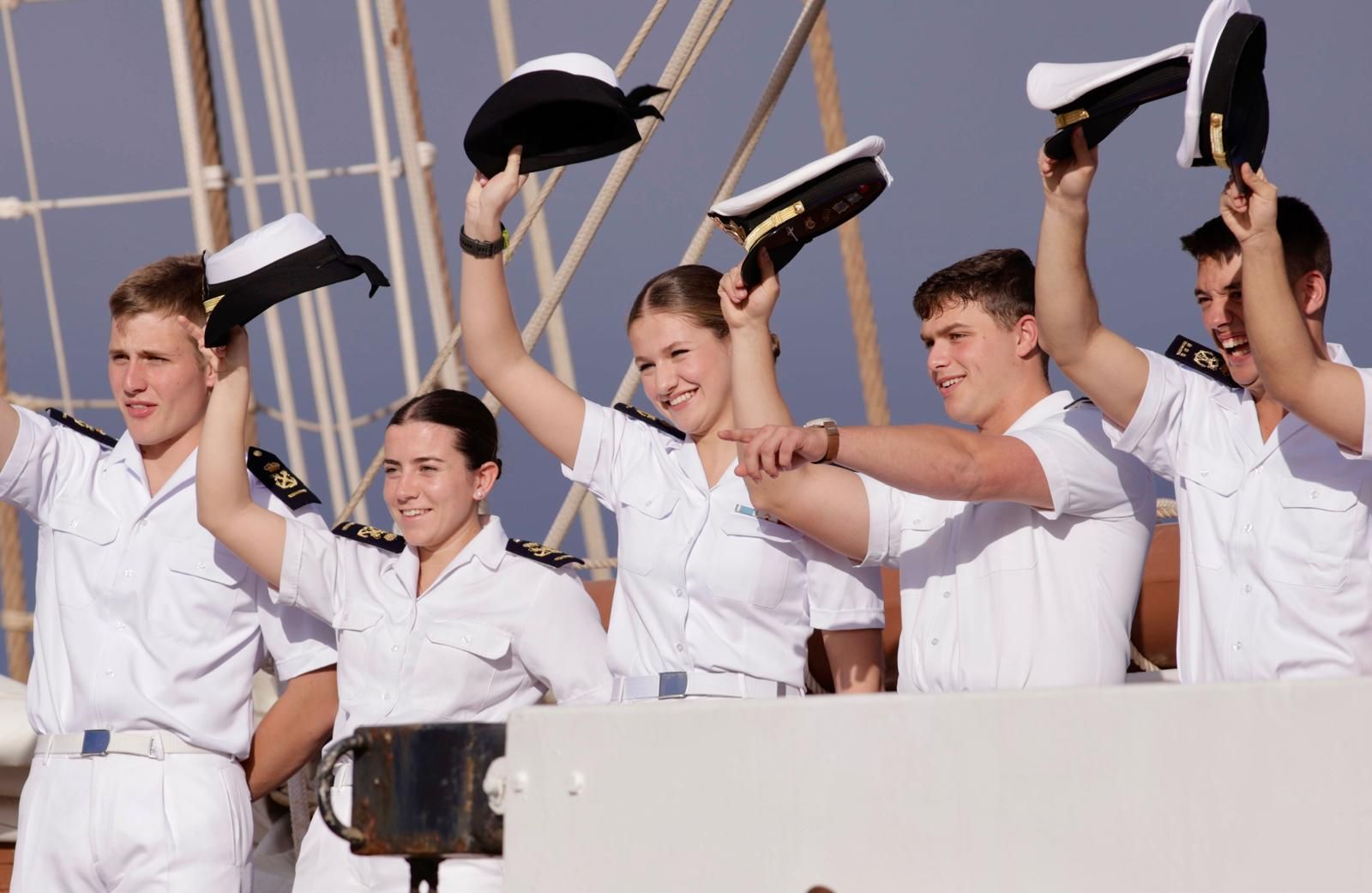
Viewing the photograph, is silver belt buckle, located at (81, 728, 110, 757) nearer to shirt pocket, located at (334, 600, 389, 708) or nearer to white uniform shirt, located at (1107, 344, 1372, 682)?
shirt pocket, located at (334, 600, 389, 708)

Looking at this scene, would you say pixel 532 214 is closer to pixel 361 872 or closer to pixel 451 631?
pixel 451 631

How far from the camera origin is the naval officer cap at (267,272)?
2.71 m

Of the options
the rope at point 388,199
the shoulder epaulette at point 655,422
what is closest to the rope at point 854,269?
the rope at point 388,199

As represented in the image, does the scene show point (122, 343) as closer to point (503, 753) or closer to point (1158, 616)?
point (503, 753)

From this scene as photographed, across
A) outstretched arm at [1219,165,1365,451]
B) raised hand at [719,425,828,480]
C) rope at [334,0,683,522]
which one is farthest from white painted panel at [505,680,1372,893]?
rope at [334,0,683,522]

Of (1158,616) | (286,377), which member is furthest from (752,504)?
(286,377)

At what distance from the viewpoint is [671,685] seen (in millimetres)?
2562

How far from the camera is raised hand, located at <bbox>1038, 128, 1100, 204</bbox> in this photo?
2.31 meters

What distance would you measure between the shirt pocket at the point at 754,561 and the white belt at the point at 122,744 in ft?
3.09

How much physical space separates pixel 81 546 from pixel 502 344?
0.83m

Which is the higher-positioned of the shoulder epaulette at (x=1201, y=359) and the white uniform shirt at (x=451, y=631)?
the shoulder epaulette at (x=1201, y=359)

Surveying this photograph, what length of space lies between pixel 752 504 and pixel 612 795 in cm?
104

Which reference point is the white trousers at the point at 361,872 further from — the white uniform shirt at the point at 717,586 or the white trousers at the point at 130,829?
the white uniform shirt at the point at 717,586

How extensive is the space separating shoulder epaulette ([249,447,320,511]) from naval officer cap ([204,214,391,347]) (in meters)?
0.28
